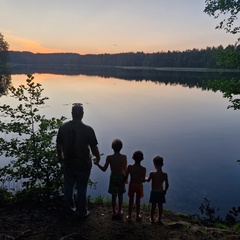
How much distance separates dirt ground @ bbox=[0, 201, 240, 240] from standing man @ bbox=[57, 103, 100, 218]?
0.61m

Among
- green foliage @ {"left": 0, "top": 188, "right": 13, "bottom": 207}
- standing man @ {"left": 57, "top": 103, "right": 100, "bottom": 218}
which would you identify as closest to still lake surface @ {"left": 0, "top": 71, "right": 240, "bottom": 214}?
green foliage @ {"left": 0, "top": 188, "right": 13, "bottom": 207}

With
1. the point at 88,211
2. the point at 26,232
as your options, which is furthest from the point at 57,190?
the point at 26,232

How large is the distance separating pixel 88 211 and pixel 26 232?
4.74 ft

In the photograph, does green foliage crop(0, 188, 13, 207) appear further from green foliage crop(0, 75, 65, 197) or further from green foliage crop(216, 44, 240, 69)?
green foliage crop(216, 44, 240, 69)

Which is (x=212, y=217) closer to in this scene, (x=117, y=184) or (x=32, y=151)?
(x=117, y=184)

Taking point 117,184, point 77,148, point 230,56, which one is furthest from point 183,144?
point 77,148

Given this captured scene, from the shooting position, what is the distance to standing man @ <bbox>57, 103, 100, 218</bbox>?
5.38 meters

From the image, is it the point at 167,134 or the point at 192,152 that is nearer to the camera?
the point at 192,152

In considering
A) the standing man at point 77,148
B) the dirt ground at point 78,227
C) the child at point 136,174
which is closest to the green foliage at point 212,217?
the dirt ground at point 78,227

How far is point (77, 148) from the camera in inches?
213

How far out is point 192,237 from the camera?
5.61 metres

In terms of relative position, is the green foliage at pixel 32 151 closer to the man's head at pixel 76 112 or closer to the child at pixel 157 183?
the man's head at pixel 76 112

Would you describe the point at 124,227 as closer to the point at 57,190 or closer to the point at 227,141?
the point at 57,190

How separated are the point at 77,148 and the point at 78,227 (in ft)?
5.51
